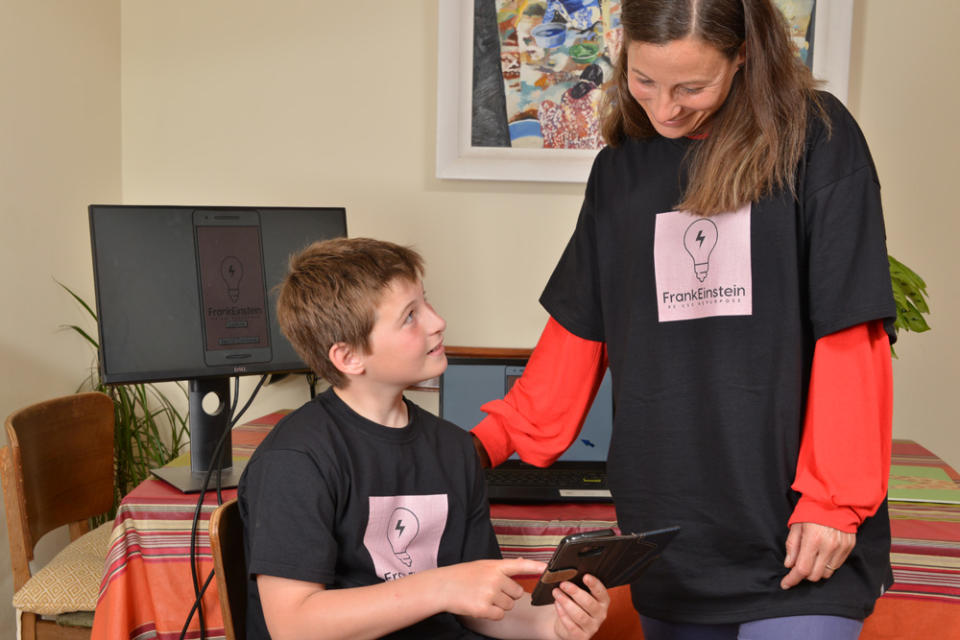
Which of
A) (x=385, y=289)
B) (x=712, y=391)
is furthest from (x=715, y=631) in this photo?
(x=385, y=289)

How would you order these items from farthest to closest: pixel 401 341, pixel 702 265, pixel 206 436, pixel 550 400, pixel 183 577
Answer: pixel 206 436 < pixel 183 577 < pixel 550 400 < pixel 401 341 < pixel 702 265

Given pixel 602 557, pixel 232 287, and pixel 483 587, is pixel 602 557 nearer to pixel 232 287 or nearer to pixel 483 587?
pixel 483 587

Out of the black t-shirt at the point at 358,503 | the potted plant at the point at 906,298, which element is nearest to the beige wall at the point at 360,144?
the potted plant at the point at 906,298

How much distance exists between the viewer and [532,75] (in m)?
2.11

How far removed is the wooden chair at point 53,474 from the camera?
1611mm

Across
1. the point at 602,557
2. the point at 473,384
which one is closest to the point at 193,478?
the point at 473,384

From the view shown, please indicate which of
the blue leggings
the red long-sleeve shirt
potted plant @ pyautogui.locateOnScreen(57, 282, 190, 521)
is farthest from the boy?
potted plant @ pyautogui.locateOnScreen(57, 282, 190, 521)

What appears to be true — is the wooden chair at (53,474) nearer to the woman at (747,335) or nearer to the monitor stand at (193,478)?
the monitor stand at (193,478)

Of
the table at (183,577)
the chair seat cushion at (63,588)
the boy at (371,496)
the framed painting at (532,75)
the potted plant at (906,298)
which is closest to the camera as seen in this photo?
the boy at (371,496)

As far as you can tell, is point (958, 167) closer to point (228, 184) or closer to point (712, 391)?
point (712, 391)

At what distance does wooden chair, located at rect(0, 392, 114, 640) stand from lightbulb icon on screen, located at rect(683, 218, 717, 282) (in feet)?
4.13

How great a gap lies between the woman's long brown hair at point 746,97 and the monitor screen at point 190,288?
809mm

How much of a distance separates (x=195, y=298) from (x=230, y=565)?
0.61m

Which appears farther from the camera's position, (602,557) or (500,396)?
(500,396)
